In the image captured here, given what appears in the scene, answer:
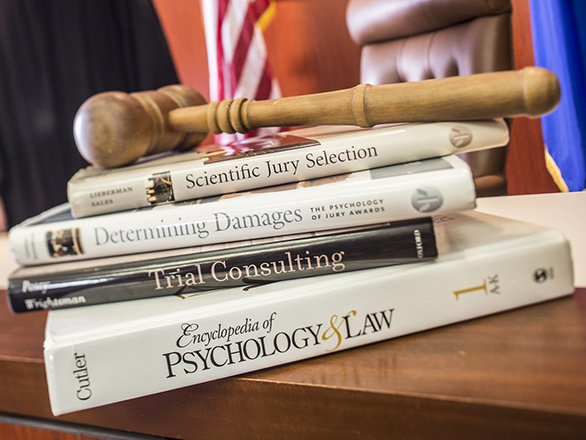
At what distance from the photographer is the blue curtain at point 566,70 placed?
0.92 meters

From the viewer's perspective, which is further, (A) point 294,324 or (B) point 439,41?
(B) point 439,41

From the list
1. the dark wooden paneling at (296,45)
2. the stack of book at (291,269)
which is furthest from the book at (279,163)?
the dark wooden paneling at (296,45)

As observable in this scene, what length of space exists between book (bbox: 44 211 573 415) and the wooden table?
11 mm

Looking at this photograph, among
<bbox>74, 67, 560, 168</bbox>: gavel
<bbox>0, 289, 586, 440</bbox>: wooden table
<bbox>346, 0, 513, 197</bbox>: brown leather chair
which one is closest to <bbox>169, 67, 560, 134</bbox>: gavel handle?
<bbox>74, 67, 560, 168</bbox>: gavel

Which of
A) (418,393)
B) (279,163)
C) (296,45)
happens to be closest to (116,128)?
(279,163)

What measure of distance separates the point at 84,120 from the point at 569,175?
95 centimetres

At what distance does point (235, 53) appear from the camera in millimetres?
1229

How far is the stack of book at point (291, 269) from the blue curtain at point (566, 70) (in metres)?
0.77

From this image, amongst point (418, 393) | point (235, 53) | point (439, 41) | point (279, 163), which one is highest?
point (235, 53)

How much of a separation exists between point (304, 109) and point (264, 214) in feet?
0.32

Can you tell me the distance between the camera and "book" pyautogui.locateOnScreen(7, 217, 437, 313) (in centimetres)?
30

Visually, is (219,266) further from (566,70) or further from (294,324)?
(566,70)

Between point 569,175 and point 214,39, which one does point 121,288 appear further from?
point 214,39

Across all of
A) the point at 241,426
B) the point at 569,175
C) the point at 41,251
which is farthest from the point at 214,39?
the point at 241,426
